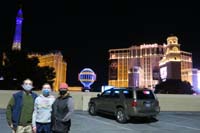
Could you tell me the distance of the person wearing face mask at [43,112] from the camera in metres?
6.27

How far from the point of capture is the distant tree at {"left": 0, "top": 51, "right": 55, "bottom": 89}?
6378 cm

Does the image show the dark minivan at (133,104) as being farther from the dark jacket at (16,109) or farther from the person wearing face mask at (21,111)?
the dark jacket at (16,109)

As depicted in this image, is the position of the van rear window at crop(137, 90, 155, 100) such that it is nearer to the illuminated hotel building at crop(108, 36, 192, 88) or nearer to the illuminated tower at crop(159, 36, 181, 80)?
the illuminated tower at crop(159, 36, 181, 80)

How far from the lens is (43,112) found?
20.9ft

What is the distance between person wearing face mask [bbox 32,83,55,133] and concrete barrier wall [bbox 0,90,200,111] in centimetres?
1571

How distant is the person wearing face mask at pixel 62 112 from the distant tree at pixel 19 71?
56909 millimetres

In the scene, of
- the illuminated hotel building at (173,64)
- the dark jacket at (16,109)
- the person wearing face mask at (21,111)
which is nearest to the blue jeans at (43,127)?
the person wearing face mask at (21,111)

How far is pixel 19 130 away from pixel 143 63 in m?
170

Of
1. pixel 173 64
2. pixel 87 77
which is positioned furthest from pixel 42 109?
pixel 173 64

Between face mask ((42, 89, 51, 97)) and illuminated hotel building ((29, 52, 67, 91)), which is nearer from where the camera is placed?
face mask ((42, 89, 51, 97))

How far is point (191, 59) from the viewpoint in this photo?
166750mm

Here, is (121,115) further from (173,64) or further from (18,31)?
(18,31)

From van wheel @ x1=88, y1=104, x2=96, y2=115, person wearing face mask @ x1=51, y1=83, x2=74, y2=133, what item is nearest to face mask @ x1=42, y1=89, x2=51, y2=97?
person wearing face mask @ x1=51, y1=83, x2=74, y2=133

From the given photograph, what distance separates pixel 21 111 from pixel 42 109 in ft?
1.67
